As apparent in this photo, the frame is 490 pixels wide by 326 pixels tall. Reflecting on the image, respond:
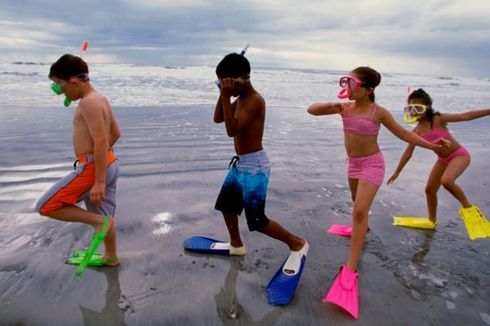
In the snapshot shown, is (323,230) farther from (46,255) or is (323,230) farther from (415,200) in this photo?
(46,255)

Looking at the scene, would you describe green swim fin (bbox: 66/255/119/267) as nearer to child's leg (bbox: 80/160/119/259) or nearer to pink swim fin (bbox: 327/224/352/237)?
child's leg (bbox: 80/160/119/259)

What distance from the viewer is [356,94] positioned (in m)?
3.68

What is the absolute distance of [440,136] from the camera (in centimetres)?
468

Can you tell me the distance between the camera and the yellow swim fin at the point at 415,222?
16.0ft

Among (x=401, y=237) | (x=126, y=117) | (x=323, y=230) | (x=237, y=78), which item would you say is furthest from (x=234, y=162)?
(x=126, y=117)

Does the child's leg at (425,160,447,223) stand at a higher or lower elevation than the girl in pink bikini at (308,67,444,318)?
lower

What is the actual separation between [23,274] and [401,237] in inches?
151

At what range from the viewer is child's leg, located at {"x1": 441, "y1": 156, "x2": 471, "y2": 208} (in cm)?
456

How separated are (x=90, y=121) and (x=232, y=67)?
47.3 inches

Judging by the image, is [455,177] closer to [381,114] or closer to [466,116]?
[466,116]

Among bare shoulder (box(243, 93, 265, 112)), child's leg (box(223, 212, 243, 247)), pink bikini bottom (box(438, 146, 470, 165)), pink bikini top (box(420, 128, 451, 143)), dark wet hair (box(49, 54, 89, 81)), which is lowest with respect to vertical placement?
child's leg (box(223, 212, 243, 247))

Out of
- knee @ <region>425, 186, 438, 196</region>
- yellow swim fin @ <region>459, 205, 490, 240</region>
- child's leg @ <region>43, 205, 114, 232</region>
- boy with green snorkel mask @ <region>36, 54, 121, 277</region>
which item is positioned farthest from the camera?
knee @ <region>425, 186, 438, 196</region>

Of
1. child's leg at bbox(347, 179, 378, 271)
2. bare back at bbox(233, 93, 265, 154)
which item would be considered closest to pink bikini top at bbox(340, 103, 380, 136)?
child's leg at bbox(347, 179, 378, 271)

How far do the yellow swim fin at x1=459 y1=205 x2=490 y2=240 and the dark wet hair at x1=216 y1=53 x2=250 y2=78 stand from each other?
3094mm
